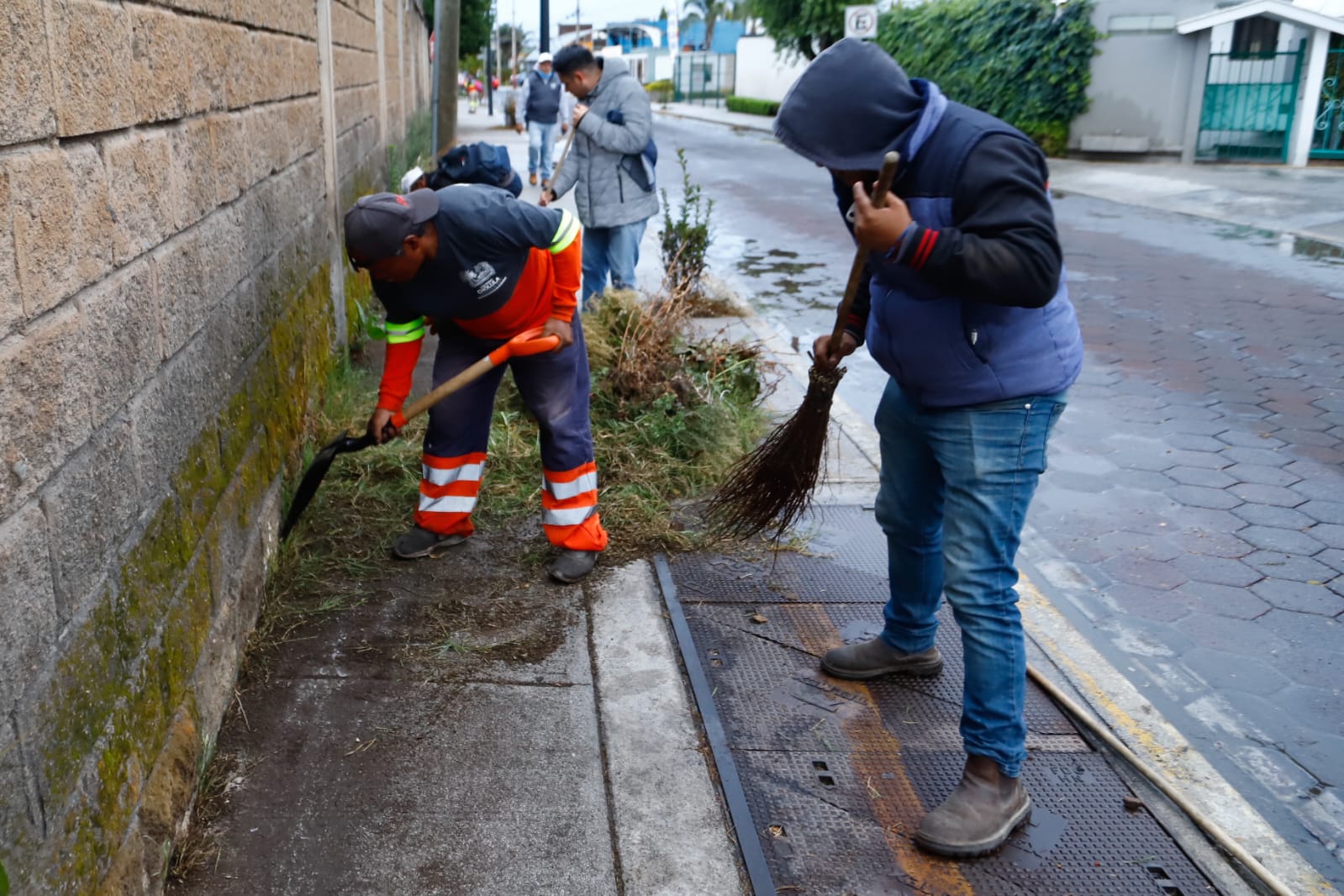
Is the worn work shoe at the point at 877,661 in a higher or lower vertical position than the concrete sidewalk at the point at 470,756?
higher

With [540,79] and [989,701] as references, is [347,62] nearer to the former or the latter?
[989,701]

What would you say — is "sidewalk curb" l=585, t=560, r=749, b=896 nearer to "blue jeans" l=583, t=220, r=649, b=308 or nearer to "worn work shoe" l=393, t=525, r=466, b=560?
"worn work shoe" l=393, t=525, r=466, b=560

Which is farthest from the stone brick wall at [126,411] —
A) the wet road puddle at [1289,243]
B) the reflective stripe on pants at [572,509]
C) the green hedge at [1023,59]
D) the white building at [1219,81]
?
the white building at [1219,81]

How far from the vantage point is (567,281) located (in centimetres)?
386

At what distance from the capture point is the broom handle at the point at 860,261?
2.36 meters

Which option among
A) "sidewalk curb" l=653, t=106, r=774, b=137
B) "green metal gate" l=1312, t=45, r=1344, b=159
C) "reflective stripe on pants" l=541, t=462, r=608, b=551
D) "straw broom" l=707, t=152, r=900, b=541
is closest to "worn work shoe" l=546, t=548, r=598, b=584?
"reflective stripe on pants" l=541, t=462, r=608, b=551

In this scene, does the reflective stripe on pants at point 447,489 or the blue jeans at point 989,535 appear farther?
the reflective stripe on pants at point 447,489

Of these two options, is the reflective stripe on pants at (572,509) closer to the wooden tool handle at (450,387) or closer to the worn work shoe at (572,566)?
the worn work shoe at (572,566)

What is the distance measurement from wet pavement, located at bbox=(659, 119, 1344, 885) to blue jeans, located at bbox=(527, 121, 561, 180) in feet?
21.3

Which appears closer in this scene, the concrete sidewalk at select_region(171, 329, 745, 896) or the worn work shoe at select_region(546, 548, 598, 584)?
the concrete sidewalk at select_region(171, 329, 745, 896)

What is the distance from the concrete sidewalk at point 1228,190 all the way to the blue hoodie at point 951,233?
36.5 ft

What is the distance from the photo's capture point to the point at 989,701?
2.66m

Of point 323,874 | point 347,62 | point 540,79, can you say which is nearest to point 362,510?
point 323,874

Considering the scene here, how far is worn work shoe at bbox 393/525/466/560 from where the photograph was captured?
408cm
